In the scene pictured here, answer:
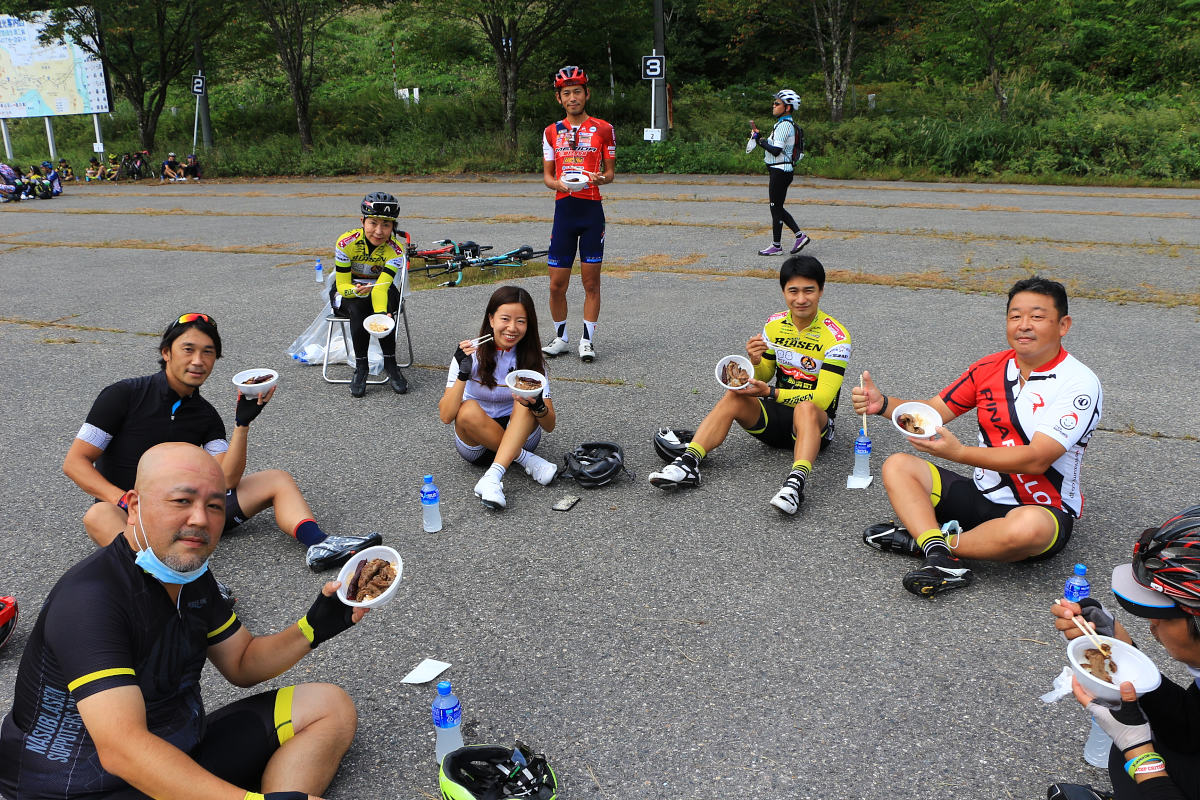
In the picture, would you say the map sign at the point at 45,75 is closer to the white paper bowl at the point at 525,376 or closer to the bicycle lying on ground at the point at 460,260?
the bicycle lying on ground at the point at 460,260

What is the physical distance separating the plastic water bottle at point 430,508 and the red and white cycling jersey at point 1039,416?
277cm

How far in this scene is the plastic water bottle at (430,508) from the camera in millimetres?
4629

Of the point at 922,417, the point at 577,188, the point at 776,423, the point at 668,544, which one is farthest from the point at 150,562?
the point at 577,188

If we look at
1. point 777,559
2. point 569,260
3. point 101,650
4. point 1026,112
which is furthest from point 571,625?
point 1026,112

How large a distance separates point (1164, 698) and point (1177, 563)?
38 centimetres

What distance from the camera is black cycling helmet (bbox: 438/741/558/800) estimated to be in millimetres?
2672

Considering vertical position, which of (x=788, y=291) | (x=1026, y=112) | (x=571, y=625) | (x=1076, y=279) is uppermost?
(x=1026, y=112)

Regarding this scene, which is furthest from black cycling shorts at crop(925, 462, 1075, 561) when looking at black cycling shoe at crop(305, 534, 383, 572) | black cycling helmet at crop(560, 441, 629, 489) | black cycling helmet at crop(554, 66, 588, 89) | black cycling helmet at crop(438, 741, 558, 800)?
black cycling helmet at crop(554, 66, 588, 89)

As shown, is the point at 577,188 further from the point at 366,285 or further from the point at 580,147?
the point at 366,285

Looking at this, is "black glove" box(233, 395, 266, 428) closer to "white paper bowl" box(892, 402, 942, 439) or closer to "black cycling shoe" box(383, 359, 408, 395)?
"black cycling shoe" box(383, 359, 408, 395)

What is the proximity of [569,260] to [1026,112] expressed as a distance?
17786 mm

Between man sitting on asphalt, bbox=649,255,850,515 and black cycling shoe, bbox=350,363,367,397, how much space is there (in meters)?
2.91

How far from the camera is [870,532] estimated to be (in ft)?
14.4

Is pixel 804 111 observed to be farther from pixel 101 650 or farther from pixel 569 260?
pixel 101 650
